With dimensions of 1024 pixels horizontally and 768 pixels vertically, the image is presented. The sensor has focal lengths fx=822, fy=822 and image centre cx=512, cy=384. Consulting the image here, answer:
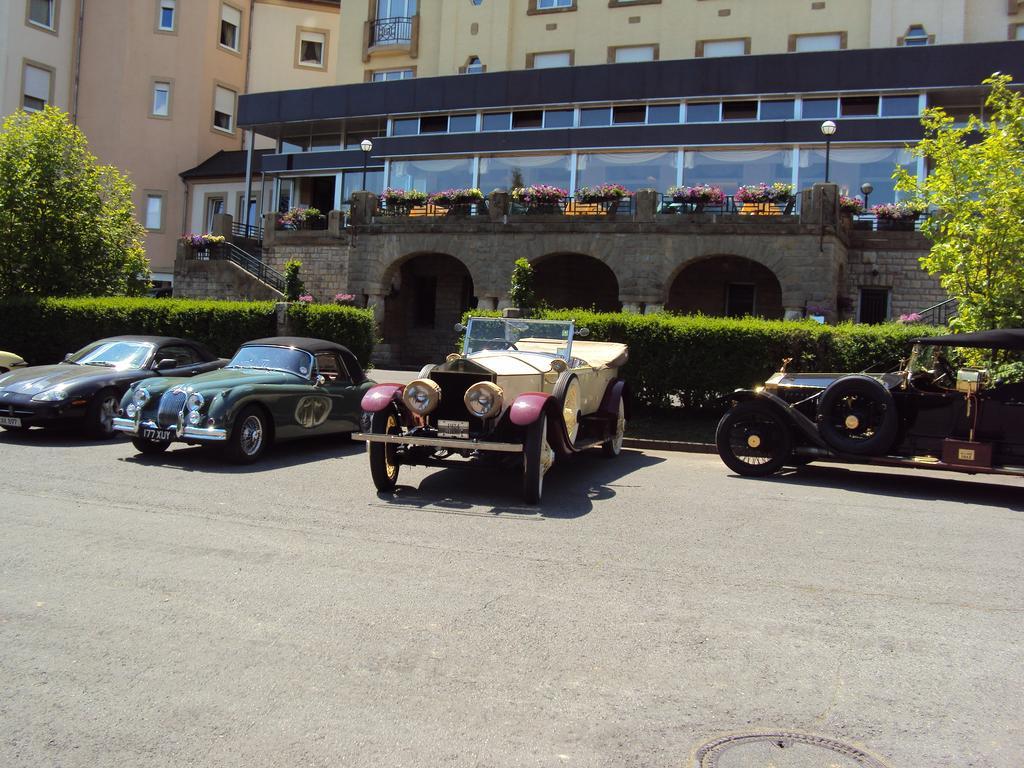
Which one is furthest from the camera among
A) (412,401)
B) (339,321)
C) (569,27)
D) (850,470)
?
(569,27)

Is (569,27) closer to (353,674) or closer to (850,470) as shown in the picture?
(850,470)

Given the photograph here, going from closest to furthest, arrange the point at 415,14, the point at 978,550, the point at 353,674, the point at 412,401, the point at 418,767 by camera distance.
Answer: the point at 418,767
the point at 353,674
the point at 978,550
the point at 412,401
the point at 415,14

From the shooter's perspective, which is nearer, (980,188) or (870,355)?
(980,188)

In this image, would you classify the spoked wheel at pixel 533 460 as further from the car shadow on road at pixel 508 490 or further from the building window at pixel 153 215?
the building window at pixel 153 215

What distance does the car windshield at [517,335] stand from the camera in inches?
391

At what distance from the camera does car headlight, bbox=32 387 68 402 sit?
10.2m

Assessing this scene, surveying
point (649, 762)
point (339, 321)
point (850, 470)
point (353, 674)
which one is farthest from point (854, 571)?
point (339, 321)

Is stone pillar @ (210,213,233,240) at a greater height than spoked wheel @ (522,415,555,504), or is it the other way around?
stone pillar @ (210,213,233,240)

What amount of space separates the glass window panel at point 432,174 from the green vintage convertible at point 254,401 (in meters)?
19.3

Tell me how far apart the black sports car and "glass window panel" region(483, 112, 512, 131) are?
2017 centimetres

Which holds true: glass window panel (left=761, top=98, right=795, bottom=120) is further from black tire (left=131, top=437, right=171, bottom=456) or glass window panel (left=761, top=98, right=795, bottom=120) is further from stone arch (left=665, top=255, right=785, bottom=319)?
black tire (left=131, top=437, right=171, bottom=456)

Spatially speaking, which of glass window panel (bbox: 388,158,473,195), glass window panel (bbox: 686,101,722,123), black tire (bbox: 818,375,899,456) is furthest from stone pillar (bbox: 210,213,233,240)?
black tire (bbox: 818,375,899,456)

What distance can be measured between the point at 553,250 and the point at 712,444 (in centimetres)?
1425

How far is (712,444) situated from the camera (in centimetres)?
1239
